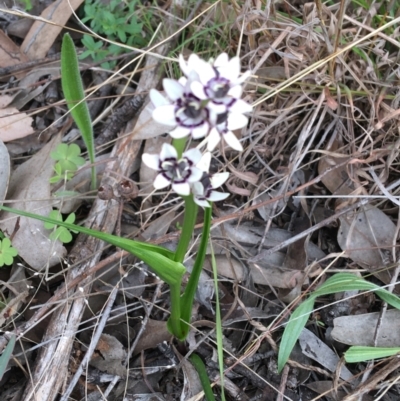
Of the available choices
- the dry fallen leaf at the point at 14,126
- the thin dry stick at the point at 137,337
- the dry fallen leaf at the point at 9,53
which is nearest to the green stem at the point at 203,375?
the thin dry stick at the point at 137,337

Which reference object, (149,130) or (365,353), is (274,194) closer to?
(149,130)

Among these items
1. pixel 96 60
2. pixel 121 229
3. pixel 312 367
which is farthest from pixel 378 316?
pixel 96 60

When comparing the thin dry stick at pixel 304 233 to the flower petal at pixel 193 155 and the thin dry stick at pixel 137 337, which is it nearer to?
the thin dry stick at pixel 137 337

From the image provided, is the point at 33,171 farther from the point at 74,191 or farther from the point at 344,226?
the point at 344,226

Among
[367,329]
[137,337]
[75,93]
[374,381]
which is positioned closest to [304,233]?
[367,329]

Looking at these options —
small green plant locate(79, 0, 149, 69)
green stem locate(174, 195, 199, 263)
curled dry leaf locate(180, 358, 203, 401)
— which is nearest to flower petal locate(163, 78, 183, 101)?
green stem locate(174, 195, 199, 263)

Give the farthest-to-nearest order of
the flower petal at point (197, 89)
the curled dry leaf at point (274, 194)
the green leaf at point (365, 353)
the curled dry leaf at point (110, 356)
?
the curled dry leaf at point (274, 194), the curled dry leaf at point (110, 356), the green leaf at point (365, 353), the flower petal at point (197, 89)
